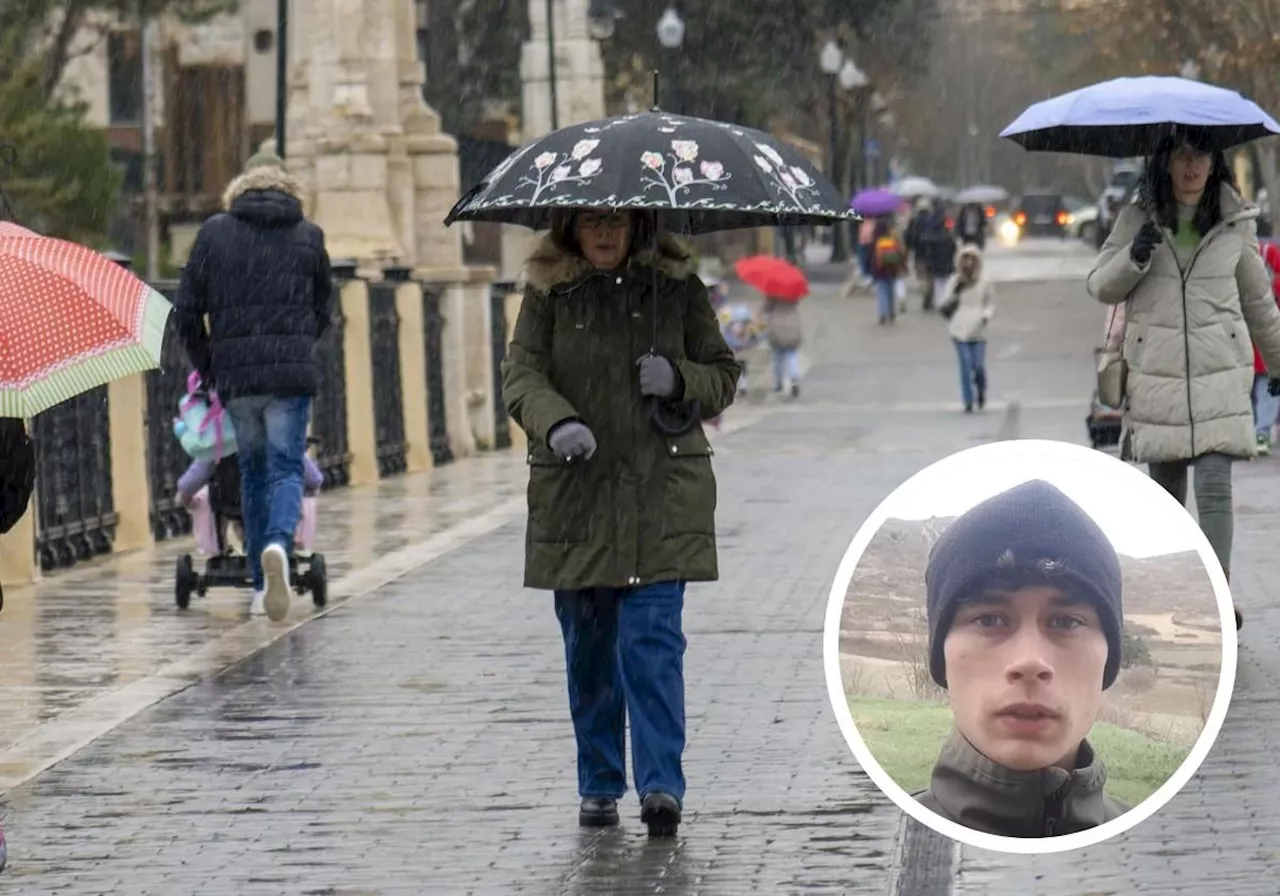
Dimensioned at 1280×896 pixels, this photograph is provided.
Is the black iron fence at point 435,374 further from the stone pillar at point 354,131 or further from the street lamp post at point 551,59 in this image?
the street lamp post at point 551,59

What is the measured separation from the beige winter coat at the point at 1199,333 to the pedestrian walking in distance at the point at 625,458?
8.22ft

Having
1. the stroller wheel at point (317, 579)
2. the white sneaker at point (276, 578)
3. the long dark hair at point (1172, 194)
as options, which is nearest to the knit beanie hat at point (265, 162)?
the white sneaker at point (276, 578)

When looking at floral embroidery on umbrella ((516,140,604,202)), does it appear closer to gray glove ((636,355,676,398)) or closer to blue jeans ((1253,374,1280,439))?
gray glove ((636,355,676,398))

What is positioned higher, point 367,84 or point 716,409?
point 367,84

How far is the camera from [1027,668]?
5.17 meters

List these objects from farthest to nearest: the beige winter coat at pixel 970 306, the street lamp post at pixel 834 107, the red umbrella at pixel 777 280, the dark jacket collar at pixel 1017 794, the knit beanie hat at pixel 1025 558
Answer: the street lamp post at pixel 834 107, the red umbrella at pixel 777 280, the beige winter coat at pixel 970 306, the dark jacket collar at pixel 1017 794, the knit beanie hat at pixel 1025 558

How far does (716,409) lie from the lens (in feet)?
23.5

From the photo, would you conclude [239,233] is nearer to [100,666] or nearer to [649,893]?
[100,666]

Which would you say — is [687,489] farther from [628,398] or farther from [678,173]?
[678,173]

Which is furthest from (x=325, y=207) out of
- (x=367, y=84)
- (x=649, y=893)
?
(x=649, y=893)

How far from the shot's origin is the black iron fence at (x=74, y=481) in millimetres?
13776

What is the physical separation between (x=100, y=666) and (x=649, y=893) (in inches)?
176

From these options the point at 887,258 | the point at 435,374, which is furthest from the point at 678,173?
the point at 887,258

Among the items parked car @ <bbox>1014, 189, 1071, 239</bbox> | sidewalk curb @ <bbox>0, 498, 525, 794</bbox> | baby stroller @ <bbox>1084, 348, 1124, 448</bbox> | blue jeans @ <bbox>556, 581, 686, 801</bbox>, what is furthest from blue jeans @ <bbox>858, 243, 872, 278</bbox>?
blue jeans @ <bbox>556, 581, 686, 801</bbox>
